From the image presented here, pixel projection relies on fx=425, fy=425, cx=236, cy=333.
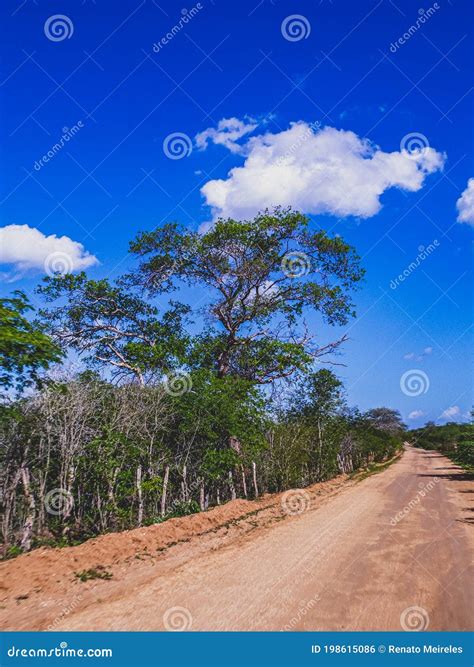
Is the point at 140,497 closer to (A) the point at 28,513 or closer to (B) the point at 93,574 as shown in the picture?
(A) the point at 28,513

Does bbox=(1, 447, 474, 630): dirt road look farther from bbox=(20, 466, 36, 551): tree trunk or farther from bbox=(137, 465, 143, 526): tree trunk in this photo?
bbox=(20, 466, 36, 551): tree trunk

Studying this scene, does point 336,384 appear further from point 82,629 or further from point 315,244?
point 82,629

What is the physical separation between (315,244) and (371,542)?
462 inches

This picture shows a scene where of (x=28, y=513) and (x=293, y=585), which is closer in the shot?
(x=293, y=585)

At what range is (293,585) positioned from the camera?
6.06 metres

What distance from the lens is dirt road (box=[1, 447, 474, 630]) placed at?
16.2 ft

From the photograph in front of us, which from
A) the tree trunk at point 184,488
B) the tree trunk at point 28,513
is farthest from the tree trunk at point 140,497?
the tree trunk at point 28,513

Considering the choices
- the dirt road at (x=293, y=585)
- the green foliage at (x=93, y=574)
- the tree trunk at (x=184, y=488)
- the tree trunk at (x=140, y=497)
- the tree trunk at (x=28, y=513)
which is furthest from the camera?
the tree trunk at (x=184, y=488)

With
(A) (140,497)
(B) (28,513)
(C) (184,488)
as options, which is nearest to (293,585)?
(A) (140,497)

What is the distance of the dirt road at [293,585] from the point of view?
4.94m

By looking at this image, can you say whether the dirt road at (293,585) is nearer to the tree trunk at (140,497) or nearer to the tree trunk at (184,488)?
the tree trunk at (140,497)

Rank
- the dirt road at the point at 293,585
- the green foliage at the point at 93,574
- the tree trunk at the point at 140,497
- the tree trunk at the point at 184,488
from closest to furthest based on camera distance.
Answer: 1. the dirt road at the point at 293,585
2. the green foliage at the point at 93,574
3. the tree trunk at the point at 140,497
4. the tree trunk at the point at 184,488

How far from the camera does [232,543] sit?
29.5 ft

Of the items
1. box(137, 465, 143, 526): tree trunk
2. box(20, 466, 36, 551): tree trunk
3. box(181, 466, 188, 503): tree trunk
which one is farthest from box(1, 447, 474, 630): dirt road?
box(181, 466, 188, 503): tree trunk
